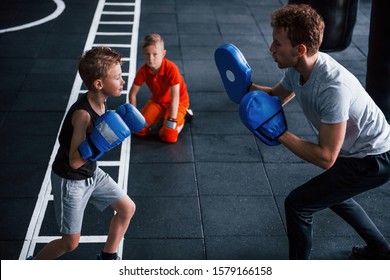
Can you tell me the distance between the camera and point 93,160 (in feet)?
9.93

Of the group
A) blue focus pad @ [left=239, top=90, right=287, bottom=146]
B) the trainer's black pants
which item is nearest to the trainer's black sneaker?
the trainer's black pants

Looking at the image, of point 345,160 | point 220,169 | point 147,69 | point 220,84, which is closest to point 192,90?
point 220,84

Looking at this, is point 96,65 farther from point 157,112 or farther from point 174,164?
point 157,112

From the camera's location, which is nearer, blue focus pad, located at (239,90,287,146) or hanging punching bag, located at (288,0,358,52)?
blue focus pad, located at (239,90,287,146)

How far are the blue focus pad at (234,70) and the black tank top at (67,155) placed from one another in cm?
102

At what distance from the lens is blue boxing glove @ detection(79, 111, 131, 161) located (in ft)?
9.68

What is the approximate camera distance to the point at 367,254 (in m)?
3.66

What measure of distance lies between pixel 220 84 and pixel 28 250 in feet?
11.0

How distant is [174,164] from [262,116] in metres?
1.97

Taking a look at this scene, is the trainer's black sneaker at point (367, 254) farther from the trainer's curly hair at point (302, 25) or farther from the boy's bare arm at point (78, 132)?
the boy's bare arm at point (78, 132)

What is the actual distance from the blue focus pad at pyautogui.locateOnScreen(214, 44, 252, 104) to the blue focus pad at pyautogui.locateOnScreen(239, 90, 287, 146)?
A: 1.82 feet

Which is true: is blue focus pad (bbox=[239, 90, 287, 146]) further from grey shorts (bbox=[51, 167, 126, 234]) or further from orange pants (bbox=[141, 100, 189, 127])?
orange pants (bbox=[141, 100, 189, 127])

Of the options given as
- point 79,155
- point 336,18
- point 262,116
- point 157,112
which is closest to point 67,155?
point 79,155

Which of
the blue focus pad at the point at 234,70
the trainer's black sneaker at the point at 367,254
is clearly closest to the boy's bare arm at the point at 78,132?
the blue focus pad at the point at 234,70
